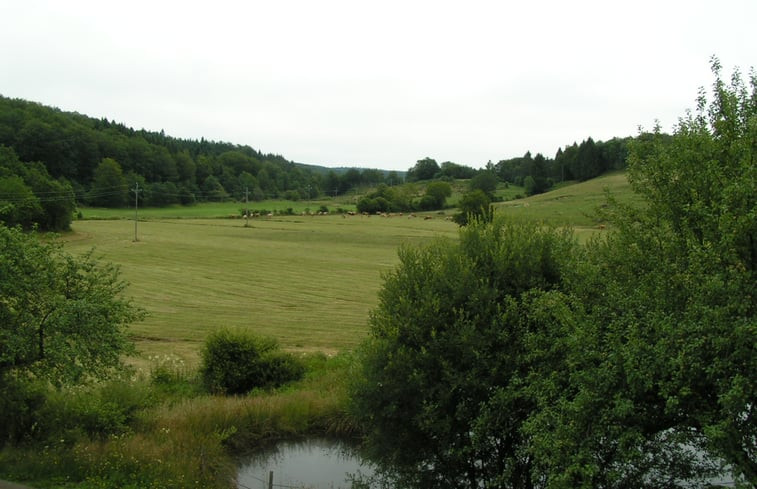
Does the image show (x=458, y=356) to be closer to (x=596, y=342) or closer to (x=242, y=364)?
(x=596, y=342)

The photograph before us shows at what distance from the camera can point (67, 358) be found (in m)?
16.2

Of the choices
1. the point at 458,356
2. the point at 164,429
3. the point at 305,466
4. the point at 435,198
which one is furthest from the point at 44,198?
the point at 435,198

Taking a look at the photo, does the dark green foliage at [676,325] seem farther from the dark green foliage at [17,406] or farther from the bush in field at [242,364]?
the bush in field at [242,364]

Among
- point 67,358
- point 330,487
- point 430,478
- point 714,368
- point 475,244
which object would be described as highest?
point 475,244

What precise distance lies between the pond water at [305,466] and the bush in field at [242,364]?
4987mm

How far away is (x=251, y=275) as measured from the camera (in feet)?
198

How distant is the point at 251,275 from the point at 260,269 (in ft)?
13.8

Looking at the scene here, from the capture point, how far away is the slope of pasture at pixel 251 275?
3634cm

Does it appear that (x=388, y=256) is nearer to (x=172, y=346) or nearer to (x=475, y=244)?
(x=172, y=346)

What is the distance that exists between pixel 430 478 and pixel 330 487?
4.54 m

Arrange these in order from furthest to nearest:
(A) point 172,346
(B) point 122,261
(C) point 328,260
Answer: (C) point 328,260 → (B) point 122,261 → (A) point 172,346

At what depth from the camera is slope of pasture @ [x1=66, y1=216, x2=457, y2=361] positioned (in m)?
36.3

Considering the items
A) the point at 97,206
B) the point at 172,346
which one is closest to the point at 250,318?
the point at 172,346

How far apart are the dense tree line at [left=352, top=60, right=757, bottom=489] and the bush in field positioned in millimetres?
11119
